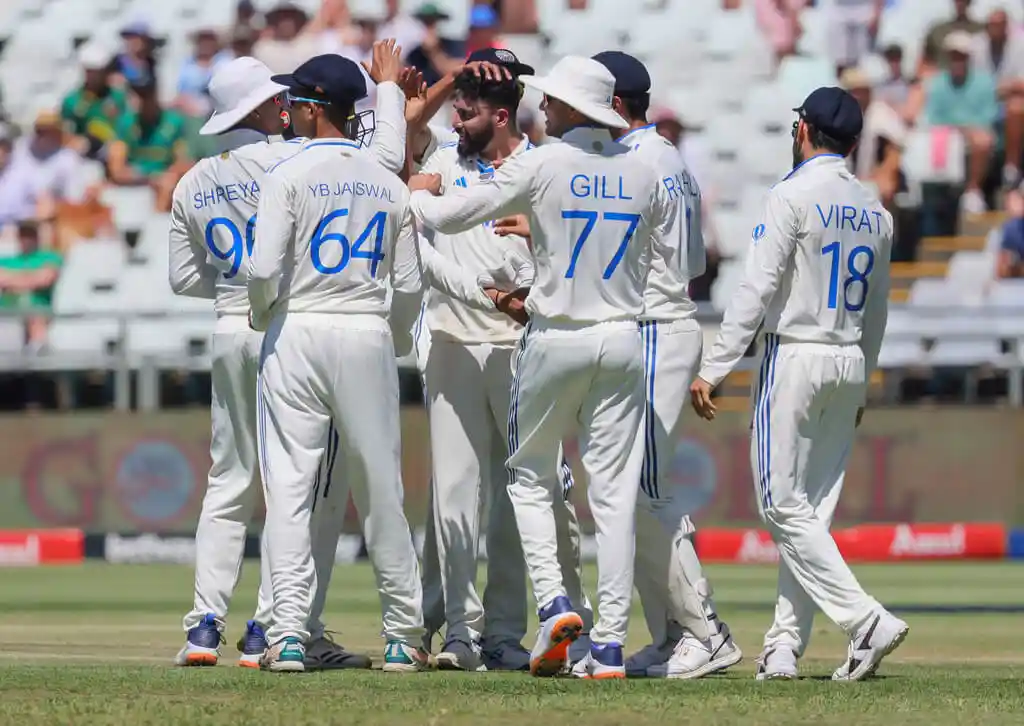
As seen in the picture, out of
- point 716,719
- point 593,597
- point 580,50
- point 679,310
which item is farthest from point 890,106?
point 716,719

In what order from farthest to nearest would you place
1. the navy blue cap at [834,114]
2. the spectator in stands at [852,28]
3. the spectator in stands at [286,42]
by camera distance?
the spectator in stands at [852,28], the spectator in stands at [286,42], the navy blue cap at [834,114]

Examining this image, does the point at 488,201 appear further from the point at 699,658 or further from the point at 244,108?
the point at 699,658

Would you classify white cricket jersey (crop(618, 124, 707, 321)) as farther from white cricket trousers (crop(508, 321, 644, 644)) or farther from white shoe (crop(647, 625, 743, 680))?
white shoe (crop(647, 625, 743, 680))

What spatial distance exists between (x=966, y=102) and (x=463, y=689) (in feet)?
40.9

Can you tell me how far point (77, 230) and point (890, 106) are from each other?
732cm

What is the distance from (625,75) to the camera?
7996 millimetres

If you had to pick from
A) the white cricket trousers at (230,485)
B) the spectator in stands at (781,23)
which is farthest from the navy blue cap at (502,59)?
the spectator in stands at (781,23)

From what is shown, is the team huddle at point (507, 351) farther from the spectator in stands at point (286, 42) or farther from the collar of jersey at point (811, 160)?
the spectator in stands at point (286, 42)

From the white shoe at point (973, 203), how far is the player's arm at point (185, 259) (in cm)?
1055

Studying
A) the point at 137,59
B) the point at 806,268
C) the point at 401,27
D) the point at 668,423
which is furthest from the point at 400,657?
the point at 137,59

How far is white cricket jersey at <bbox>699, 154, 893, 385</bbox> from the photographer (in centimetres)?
750

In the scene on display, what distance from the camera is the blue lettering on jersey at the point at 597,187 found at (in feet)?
23.9

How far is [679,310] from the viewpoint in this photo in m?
8.00

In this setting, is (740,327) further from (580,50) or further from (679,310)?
(580,50)
